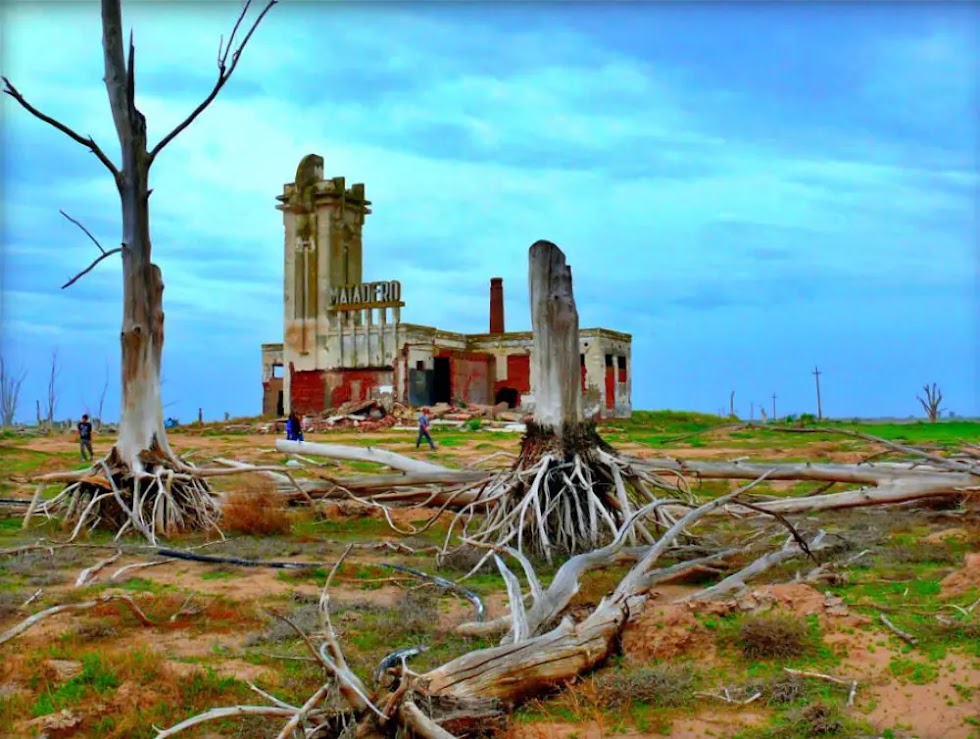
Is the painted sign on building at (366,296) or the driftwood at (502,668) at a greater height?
the painted sign on building at (366,296)

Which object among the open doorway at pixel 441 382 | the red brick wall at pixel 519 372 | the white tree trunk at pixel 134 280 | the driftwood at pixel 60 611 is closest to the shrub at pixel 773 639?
the driftwood at pixel 60 611

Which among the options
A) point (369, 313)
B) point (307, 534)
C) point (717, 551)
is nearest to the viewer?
point (717, 551)

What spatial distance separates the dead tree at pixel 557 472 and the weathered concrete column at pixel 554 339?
0.04 ft

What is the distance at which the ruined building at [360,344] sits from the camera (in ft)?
139

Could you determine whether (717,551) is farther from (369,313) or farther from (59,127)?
(369,313)

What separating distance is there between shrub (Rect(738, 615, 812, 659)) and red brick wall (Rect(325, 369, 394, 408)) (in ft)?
118

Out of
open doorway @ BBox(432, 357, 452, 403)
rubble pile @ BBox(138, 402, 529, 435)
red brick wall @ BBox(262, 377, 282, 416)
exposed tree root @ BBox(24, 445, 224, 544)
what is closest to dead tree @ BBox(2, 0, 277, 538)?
exposed tree root @ BBox(24, 445, 224, 544)

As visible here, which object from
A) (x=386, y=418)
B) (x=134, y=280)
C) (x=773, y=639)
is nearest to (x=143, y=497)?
(x=134, y=280)

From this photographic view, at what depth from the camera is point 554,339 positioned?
11.0m

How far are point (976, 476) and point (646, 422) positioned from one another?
103 ft

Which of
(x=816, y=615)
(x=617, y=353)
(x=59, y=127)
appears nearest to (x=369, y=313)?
(x=617, y=353)

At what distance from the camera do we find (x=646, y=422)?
141 feet

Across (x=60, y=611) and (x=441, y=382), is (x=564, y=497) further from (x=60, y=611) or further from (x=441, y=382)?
(x=441, y=382)

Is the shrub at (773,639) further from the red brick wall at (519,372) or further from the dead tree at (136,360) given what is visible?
the red brick wall at (519,372)
